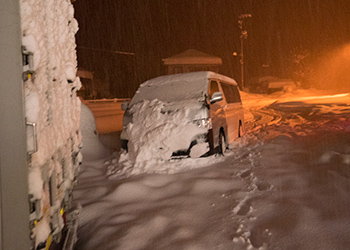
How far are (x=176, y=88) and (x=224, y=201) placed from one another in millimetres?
3282

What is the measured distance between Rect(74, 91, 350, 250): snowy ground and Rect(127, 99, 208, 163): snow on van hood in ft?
0.76

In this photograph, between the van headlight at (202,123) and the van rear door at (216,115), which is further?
the van rear door at (216,115)

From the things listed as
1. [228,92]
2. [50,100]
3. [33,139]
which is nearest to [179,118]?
[228,92]

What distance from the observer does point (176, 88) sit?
684 cm

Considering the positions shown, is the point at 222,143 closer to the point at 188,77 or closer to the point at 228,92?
the point at 188,77

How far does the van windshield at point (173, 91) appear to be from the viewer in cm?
647

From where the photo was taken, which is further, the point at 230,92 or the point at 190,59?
the point at 190,59

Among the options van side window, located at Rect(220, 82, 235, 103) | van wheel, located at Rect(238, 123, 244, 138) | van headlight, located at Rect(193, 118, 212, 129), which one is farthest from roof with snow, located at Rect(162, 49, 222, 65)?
van headlight, located at Rect(193, 118, 212, 129)

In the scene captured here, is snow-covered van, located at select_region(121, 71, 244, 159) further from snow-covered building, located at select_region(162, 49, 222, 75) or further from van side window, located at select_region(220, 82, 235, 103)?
snow-covered building, located at select_region(162, 49, 222, 75)

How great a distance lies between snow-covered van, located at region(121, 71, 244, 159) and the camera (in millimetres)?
5820

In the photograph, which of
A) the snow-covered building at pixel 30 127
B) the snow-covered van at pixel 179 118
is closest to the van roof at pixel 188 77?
the snow-covered van at pixel 179 118

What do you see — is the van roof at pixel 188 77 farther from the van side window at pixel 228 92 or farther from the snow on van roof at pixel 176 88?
the van side window at pixel 228 92

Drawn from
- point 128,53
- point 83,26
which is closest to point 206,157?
point 83,26

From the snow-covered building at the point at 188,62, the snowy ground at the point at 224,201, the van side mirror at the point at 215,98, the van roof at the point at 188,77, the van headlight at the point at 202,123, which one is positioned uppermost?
the snow-covered building at the point at 188,62
